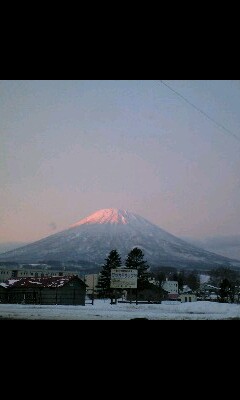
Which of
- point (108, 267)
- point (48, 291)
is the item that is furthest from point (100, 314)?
point (108, 267)

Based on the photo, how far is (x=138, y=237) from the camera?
12281 centimetres

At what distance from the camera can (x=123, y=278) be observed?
19766 millimetres

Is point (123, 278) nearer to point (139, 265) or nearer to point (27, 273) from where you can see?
point (139, 265)

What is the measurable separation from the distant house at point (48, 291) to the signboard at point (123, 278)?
6.84 feet

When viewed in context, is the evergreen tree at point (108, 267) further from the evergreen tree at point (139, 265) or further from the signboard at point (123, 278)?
the signboard at point (123, 278)

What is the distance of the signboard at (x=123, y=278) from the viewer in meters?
19.5

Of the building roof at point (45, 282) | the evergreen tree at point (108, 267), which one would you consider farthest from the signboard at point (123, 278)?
the evergreen tree at point (108, 267)

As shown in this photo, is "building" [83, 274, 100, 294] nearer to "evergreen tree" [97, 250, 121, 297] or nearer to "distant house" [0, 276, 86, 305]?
"distant house" [0, 276, 86, 305]

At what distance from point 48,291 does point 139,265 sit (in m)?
15.7
